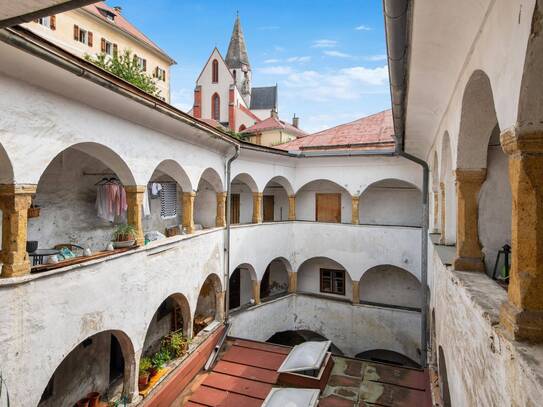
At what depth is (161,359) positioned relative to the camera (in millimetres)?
8773

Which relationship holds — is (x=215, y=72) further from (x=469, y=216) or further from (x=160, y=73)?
(x=469, y=216)

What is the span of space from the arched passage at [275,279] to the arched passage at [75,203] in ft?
30.2

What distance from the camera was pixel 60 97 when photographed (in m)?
5.53

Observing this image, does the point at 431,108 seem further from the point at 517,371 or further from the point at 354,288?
the point at 354,288

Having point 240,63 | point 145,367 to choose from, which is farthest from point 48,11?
point 240,63

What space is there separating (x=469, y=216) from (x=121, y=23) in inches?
1427

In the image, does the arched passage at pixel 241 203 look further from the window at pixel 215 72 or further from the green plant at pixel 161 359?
the window at pixel 215 72

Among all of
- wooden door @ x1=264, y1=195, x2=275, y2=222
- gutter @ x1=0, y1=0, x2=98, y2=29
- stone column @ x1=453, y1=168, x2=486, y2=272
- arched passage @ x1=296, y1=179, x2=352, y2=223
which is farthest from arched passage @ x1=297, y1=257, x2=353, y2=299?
gutter @ x1=0, y1=0, x2=98, y2=29

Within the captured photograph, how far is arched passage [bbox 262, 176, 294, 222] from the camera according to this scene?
58.4 feet

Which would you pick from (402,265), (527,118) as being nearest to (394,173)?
(402,265)

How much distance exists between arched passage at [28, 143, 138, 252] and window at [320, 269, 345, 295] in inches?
399

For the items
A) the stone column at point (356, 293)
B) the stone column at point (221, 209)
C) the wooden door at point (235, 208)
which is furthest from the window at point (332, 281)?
the stone column at point (221, 209)

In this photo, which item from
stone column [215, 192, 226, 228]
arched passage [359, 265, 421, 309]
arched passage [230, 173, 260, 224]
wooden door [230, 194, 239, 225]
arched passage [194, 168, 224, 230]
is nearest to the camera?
stone column [215, 192, 226, 228]

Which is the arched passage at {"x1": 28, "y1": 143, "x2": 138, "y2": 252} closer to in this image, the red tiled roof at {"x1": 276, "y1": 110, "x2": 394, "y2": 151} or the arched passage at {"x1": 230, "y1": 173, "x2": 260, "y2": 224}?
the arched passage at {"x1": 230, "y1": 173, "x2": 260, "y2": 224}
